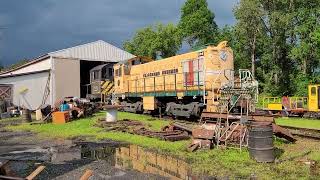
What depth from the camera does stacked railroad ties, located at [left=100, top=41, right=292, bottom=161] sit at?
13234 mm

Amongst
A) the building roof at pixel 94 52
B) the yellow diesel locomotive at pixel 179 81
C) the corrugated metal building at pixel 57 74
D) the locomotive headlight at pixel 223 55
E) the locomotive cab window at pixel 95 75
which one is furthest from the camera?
the building roof at pixel 94 52

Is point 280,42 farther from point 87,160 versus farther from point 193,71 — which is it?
point 87,160

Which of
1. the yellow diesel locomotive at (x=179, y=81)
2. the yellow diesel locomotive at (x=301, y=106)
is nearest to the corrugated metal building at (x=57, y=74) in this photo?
the yellow diesel locomotive at (x=179, y=81)

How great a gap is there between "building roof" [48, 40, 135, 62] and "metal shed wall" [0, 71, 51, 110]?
2.91m

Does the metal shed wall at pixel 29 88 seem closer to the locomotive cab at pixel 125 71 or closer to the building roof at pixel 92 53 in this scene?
the building roof at pixel 92 53

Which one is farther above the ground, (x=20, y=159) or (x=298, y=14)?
(x=298, y=14)

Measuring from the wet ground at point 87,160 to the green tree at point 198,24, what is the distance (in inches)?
2045

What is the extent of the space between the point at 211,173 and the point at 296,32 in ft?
149

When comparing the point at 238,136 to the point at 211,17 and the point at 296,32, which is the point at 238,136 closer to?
the point at 296,32

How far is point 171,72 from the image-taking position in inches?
991

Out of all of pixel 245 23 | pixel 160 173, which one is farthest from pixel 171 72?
pixel 245 23

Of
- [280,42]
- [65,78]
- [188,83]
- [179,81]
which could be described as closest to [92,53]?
[65,78]

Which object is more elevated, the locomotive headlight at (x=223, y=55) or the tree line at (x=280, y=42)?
the tree line at (x=280, y=42)

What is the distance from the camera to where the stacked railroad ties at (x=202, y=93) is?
13.2 meters
